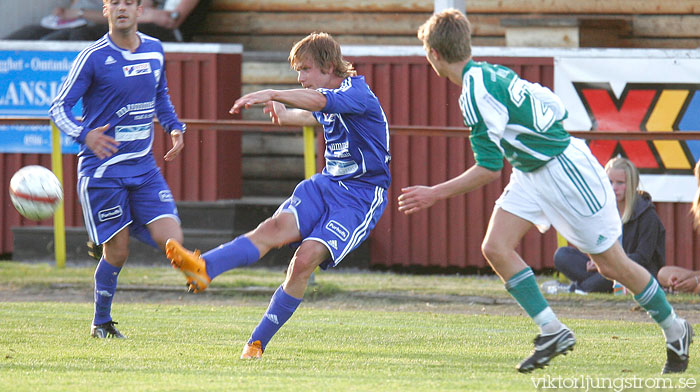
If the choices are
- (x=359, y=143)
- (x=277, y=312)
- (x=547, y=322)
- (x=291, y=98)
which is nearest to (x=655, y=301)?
(x=547, y=322)

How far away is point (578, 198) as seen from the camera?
20.3 feet

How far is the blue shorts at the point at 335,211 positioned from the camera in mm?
6738

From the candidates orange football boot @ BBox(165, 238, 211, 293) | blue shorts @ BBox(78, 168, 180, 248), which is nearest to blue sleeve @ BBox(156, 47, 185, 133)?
blue shorts @ BBox(78, 168, 180, 248)

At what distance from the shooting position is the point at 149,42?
8.09 m

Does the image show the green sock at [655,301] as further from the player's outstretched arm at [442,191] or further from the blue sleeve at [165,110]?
the blue sleeve at [165,110]

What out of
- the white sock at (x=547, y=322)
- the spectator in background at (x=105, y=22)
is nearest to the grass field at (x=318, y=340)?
the white sock at (x=547, y=322)

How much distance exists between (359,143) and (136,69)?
1.85 metres

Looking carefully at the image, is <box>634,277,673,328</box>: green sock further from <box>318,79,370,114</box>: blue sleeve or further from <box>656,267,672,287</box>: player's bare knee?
<box>656,267,672,287</box>: player's bare knee

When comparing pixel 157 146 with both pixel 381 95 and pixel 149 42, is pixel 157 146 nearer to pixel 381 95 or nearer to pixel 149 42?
pixel 381 95

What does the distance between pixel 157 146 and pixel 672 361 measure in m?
9.23

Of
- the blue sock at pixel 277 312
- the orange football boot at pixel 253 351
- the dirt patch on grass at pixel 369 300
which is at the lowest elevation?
the dirt patch on grass at pixel 369 300

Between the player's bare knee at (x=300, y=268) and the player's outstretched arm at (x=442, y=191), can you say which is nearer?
the player's outstretched arm at (x=442, y=191)

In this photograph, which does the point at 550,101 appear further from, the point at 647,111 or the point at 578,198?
the point at 647,111

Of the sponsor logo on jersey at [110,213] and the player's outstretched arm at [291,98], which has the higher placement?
the player's outstretched arm at [291,98]
